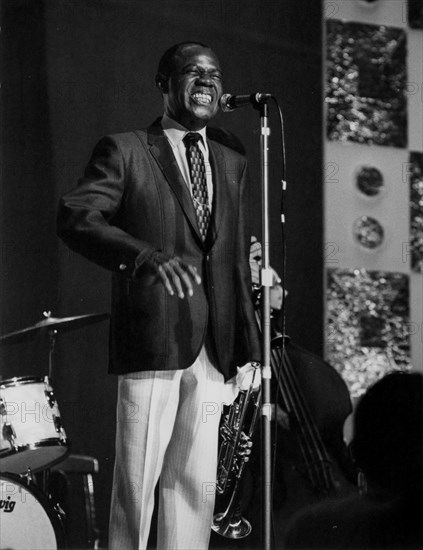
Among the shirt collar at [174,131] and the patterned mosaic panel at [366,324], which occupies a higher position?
the shirt collar at [174,131]

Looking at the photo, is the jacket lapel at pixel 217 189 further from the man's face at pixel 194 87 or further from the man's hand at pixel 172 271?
the man's hand at pixel 172 271

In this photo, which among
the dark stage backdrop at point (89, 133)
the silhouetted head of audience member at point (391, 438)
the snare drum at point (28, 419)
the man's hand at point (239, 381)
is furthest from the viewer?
the dark stage backdrop at point (89, 133)

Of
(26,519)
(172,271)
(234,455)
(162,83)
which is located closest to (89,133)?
(162,83)

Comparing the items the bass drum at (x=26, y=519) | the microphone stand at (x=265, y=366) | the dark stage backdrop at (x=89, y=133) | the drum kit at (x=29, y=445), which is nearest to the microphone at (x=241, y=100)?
the microphone stand at (x=265, y=366)

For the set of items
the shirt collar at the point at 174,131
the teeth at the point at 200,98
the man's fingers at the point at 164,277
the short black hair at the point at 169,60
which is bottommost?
the man's fingers at the point at 164,277

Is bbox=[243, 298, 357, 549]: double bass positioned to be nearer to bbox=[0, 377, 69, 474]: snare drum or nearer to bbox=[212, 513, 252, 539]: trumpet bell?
bbox=[212, 513, 252, 539]: trumpet bell

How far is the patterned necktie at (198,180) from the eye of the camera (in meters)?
2.99

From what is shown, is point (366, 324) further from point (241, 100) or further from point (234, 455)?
point (241, 100)

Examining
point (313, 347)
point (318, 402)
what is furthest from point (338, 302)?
point (318, 402)

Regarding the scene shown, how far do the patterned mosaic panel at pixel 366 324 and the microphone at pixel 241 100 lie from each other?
1.13m

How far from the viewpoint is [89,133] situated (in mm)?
3455

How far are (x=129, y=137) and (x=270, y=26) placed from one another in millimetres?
1027

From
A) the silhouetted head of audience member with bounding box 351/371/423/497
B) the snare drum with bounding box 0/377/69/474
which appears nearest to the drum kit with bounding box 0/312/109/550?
the snare drum with bounding box 0/377/69/474

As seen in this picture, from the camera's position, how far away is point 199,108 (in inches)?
119
